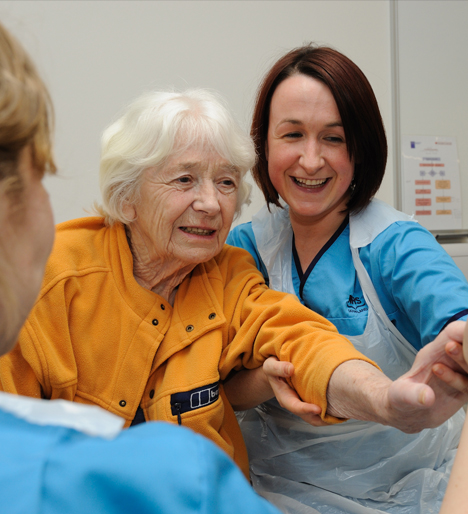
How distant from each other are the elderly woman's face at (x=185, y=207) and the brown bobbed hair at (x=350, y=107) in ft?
1.23

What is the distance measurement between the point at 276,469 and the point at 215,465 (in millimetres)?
1015

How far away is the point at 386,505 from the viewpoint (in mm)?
1131

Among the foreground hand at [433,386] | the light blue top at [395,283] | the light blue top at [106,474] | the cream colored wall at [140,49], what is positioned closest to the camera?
the light blue top at [106,474]

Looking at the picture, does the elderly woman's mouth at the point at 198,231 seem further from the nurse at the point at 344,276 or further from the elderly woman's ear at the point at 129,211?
the nurse at the point at 344,276

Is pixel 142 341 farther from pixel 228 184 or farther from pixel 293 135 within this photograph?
pixel 293 135

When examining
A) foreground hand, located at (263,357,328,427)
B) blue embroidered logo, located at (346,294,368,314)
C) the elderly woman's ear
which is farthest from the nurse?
the elderly woman's ear

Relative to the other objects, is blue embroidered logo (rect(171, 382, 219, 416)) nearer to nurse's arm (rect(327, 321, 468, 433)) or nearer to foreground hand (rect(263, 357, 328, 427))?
foreground hand (rect(263, 357, 328, 427))

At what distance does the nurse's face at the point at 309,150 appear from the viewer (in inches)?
51.7

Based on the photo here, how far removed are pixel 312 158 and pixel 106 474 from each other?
3.58 feet

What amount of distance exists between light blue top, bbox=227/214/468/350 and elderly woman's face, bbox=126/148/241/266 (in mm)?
341

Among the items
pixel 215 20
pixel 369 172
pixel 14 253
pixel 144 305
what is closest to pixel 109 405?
pixel 144 305

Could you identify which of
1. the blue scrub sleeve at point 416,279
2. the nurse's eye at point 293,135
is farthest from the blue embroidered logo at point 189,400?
the nurse's eye at point 293,135

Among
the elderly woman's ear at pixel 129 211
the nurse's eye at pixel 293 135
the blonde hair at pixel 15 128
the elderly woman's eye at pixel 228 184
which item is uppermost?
the blonde hair at pixel 15 128

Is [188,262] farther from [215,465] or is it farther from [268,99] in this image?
[215,465]
